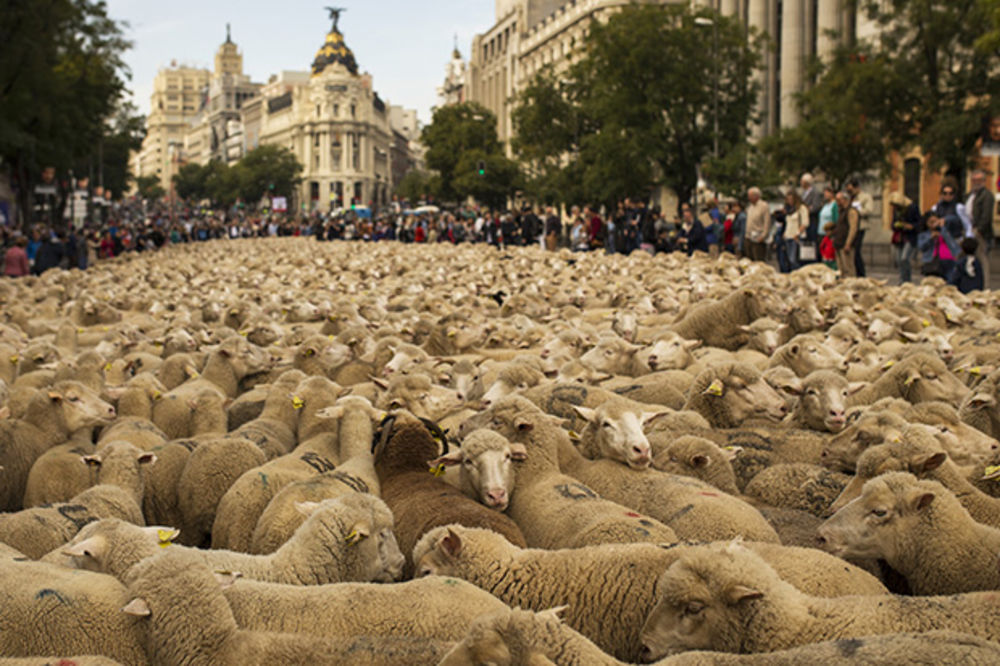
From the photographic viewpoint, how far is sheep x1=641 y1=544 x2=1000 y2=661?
10.7 ft

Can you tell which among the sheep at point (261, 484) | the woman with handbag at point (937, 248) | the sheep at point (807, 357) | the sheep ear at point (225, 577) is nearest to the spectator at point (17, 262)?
the woman with handbag at point (937, 248)

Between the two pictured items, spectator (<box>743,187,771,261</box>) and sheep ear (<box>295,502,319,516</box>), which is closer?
sheep ear (<box>295,502,319,516</box>)

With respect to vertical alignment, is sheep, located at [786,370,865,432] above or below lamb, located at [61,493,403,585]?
above

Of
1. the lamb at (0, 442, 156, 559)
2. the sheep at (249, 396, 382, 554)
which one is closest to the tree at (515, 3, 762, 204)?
the sheep at (249, 396, 382, 554)

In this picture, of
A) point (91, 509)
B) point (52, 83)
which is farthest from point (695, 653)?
point (52, 83)

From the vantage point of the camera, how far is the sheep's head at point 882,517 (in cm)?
412

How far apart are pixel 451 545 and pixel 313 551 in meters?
0.56

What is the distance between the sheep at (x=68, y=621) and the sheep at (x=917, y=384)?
4.94 m

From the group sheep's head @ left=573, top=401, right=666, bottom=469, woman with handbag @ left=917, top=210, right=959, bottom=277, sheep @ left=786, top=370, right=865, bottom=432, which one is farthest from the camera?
woman with handbag @ left=917, top=210, right=959, bottom=277

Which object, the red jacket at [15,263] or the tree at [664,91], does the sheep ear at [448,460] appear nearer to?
the red jacket at [15,263]

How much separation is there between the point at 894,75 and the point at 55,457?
29.5 m

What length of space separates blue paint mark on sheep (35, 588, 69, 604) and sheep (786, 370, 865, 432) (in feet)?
14.3

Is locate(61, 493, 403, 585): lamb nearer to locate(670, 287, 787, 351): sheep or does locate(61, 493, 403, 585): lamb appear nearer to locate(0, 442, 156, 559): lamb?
locate(0, 442, 156, 559): lamb

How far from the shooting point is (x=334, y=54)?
190250mm
